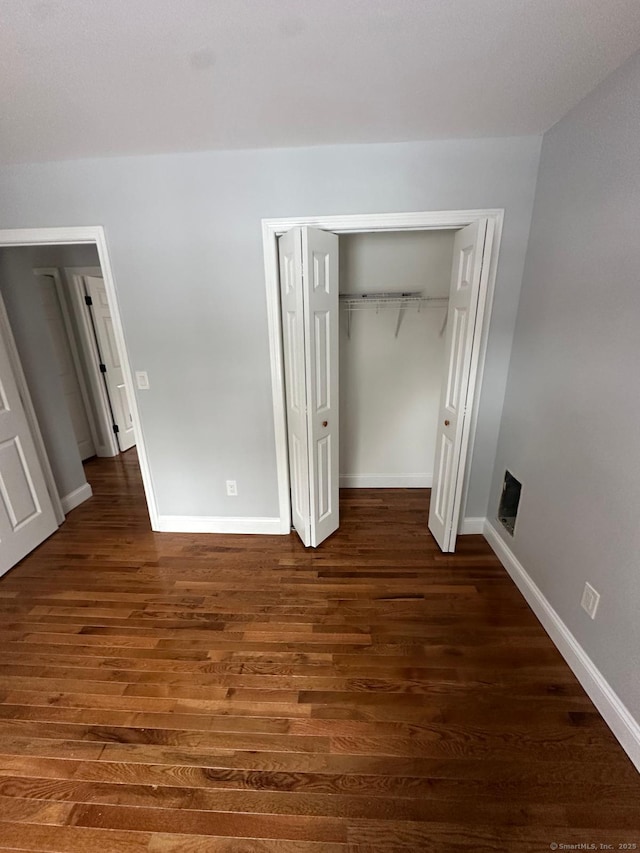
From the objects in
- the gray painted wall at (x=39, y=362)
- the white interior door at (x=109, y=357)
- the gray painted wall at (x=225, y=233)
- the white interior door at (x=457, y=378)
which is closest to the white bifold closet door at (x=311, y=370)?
the gray painted wall at (x=225, y=233)

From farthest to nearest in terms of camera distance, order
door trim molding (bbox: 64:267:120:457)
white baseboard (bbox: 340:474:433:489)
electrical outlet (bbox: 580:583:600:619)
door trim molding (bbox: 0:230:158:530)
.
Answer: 1. door trim molding (bbox: 64:267:120:457)
2. white baseboard (bbox: 340:474:433:489)
3. door trim molding (bbox: 0:230:158:530)
4. electrical outlet (bbox: 580:583:600:619)

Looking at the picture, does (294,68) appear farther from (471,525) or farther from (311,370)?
(471,525)

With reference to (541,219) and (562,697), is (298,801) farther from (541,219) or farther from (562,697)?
(541,219)

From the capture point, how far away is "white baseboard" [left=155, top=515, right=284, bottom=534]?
2.56 meters

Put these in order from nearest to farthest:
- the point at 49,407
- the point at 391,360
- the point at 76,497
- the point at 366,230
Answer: the point at 366,230 → the point at 49,407 → the point at 391,360 → the point at 76,497

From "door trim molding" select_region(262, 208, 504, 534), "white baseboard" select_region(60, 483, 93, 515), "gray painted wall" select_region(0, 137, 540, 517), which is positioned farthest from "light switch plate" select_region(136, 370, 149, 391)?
"white baseboard" select_region(60, 483, 93, 515)

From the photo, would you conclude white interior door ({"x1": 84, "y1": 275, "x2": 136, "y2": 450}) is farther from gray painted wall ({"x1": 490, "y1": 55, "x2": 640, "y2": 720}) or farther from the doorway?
gray painted wall ({"x1": 490, "y1": 55, "x2": 640, "y2": 720})

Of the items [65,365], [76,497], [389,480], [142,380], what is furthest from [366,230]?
[65,365]

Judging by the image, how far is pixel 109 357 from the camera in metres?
4.06

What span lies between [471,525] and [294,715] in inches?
67.6

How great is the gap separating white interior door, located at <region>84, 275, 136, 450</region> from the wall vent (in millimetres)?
3715

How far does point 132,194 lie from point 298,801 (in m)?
2.96

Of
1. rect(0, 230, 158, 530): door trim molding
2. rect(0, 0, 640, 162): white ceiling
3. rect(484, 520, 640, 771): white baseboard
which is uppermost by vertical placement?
rect(0, 0, 640, 162): white ceiling

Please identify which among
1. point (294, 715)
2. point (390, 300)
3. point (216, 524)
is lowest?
point (294, 715)
